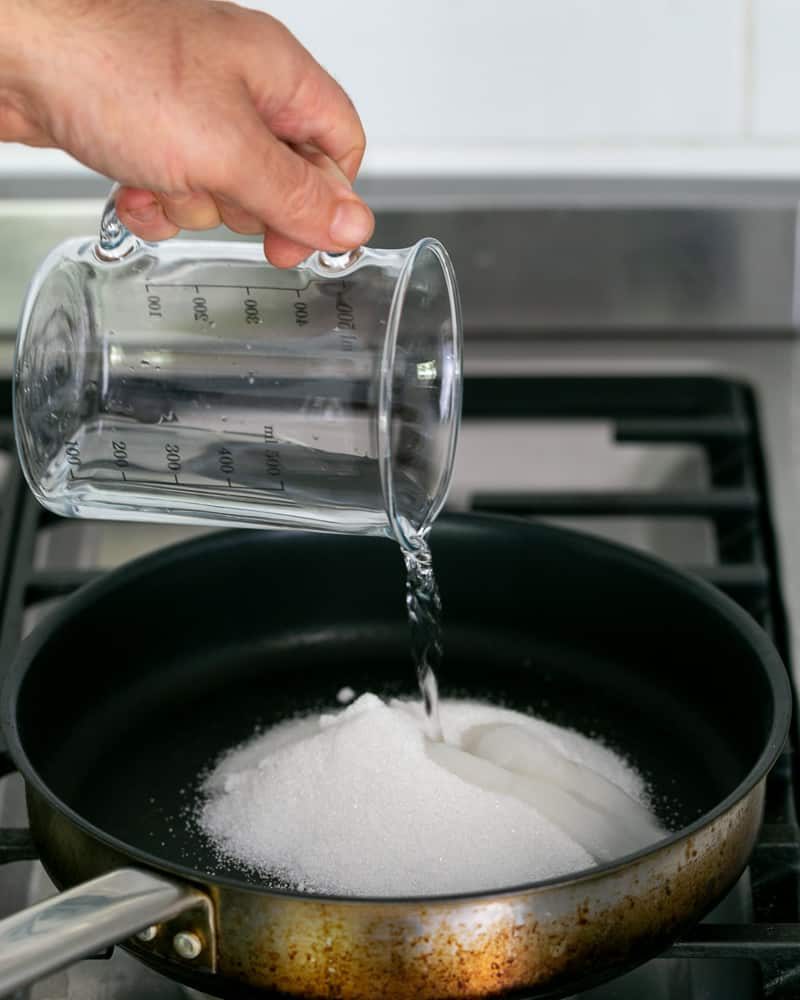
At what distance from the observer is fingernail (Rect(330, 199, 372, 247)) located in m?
0.54

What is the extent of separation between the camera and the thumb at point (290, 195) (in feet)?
1.67

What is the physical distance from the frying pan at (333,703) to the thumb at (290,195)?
0.20 m

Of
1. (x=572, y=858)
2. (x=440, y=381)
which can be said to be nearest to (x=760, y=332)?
(x=440, y=381)

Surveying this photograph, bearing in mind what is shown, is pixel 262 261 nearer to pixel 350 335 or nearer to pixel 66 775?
pixel 350 335

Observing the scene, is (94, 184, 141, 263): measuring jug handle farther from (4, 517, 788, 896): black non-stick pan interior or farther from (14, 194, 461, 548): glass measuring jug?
(4, 517, 788, 896): black non-stick pan interior

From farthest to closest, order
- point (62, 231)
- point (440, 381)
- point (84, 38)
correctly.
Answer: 1. point (62, 231)
2. point (440, 381)
3. point (84, 38)

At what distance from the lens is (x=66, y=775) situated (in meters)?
0.63

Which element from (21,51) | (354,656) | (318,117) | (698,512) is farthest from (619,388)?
(21,51)

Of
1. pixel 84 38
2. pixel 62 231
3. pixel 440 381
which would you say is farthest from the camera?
pixel 62 231

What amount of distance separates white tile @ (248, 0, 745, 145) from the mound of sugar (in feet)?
1.67

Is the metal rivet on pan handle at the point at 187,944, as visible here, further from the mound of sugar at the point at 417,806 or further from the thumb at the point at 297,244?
the thumb at the point at 297,244

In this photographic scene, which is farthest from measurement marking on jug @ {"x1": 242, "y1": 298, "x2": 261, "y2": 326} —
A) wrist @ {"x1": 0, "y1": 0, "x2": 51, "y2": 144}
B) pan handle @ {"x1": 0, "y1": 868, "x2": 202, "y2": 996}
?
pan handle @ {"x1": 0, "y1": 868, "x2": 202, "y2": 996}

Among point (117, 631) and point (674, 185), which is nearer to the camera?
point (117, 631)

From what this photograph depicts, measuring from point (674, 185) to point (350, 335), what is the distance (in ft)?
1.67
